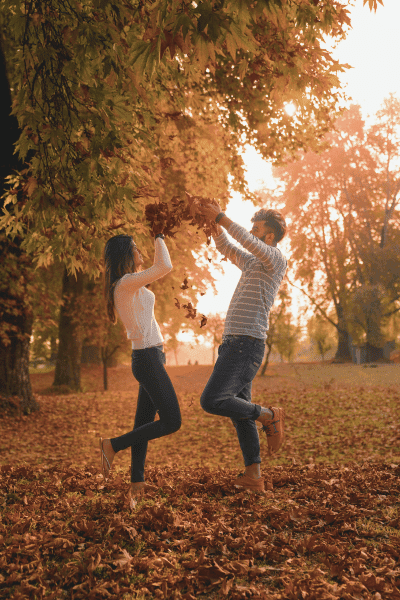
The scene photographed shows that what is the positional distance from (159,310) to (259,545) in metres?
12.9

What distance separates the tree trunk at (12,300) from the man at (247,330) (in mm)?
6876

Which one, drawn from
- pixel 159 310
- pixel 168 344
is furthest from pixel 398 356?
pixel 159 310

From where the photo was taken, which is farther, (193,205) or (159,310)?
(159,310)

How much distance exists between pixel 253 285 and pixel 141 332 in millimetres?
1023

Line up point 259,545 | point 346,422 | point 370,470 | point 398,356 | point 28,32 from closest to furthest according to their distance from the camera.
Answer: point 259,545 < point 28,32 < point 370,470 < point 346,422 < point 398,356

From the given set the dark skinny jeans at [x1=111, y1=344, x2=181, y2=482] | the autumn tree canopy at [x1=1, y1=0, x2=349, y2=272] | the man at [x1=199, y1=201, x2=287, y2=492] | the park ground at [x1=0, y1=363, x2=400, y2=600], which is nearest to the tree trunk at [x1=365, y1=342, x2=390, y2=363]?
the park ground at [x1=0, y1=363, x2=400, y2=600]

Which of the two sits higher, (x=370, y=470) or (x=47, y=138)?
(x=47, y=138)

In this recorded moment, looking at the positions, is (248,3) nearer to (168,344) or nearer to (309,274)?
(168,344)

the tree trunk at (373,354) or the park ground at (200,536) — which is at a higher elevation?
the tree trunk at (373,354)

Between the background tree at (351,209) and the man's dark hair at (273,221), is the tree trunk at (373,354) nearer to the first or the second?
the background tree at (351,209)

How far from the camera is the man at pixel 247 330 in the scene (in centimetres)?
391

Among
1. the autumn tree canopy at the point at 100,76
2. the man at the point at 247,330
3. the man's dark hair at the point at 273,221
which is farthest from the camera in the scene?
the man's dark hair at the point at 273,221

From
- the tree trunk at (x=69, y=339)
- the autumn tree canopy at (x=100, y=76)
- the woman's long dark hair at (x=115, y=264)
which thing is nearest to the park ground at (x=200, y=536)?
the woman's long dark hair at (x=115, y=264)

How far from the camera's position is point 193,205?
13.0 feet
